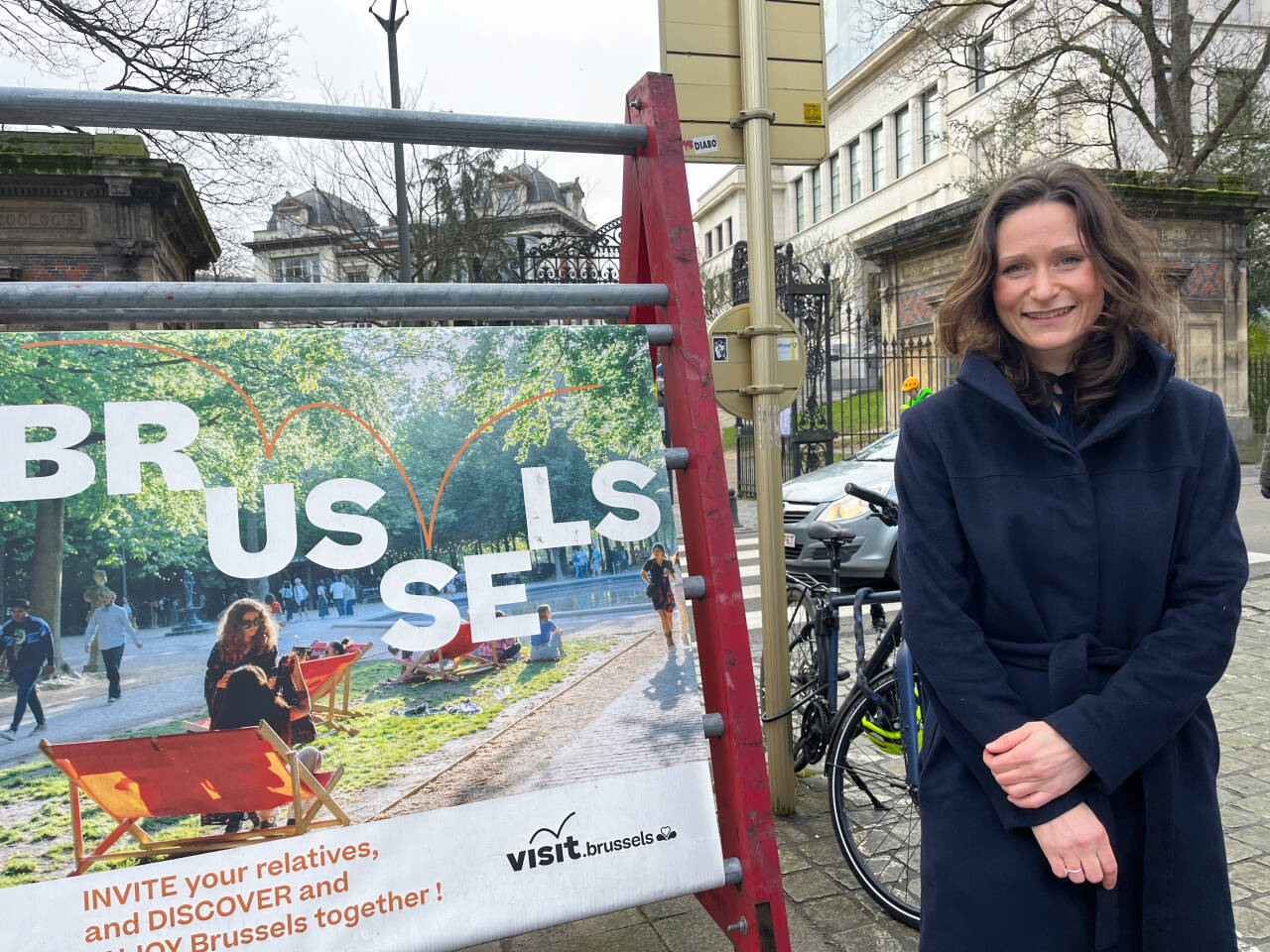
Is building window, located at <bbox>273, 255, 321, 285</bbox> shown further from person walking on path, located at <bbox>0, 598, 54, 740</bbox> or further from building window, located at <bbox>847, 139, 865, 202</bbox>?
person walking on path, located at <bbox>0, 598, 54, 740</bbox>

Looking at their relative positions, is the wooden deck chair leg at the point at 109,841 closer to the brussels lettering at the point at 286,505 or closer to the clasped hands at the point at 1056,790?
the brussels lettering at the point at 286,505

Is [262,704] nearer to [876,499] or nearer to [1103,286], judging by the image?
[1103,286]

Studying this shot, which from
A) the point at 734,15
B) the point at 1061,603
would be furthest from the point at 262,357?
the point at 734,15

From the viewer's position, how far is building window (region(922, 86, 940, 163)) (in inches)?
1704

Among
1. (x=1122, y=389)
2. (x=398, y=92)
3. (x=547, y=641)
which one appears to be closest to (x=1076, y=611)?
(x=1122, y=389)

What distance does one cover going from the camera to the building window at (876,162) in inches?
1916

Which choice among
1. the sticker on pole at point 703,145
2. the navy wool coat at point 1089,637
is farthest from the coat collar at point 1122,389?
the sticker on pole at point 703,145

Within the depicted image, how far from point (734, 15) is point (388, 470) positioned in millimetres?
2469

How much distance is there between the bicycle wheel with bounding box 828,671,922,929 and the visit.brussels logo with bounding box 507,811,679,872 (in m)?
1.41

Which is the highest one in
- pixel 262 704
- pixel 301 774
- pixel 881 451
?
pixel 262 704

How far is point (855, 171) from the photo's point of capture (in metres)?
51.6

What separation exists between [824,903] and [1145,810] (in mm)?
1680

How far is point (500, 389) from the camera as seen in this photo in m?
1.90

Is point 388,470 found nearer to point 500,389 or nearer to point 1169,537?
point 500,389
